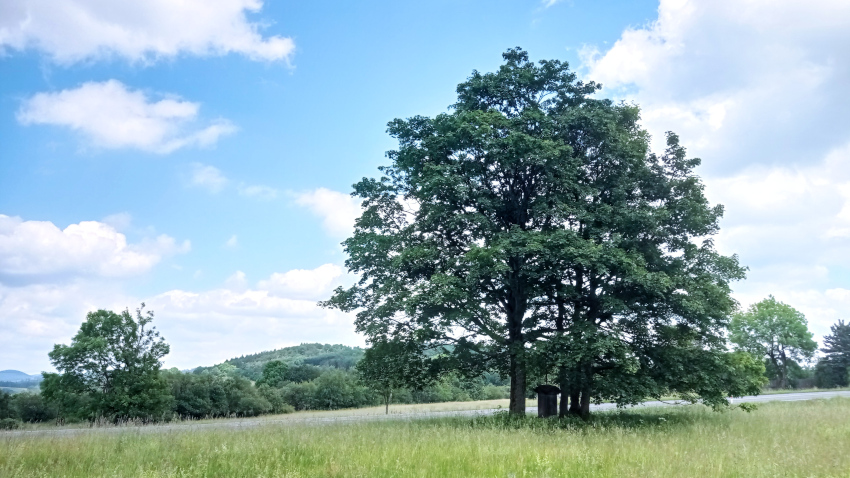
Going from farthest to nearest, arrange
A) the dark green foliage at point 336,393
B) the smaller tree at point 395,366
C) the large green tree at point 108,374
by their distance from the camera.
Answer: the dark green foliage at point 336,393 → the large green tree at point 108,374 → the smaller tree at point 395,366

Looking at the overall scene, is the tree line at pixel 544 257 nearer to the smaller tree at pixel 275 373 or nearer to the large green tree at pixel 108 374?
the large green tree at pixel 108 374

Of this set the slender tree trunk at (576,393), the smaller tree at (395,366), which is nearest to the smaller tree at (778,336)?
the slender tree trunk at (576,393)

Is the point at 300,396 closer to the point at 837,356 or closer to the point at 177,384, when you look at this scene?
the point at 177,384

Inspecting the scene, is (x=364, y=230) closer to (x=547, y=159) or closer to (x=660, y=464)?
(x=547, y=159)

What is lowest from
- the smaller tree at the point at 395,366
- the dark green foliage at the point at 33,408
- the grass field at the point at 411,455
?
the dark green foliage at the point at 33,408

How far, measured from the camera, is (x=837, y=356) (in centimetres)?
6084

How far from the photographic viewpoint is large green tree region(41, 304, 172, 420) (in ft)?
117

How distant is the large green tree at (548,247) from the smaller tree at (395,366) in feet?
2.46

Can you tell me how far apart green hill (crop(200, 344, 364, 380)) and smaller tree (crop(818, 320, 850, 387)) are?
62715mm

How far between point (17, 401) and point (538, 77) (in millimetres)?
48056

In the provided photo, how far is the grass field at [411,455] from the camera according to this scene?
26.8ft

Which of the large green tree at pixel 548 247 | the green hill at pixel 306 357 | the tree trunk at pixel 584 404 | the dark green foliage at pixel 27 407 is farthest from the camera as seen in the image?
the green hill at pixel 306 357

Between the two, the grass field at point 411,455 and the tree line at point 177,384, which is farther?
the tree line at point 177,384

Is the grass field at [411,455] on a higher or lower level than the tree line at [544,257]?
lower
